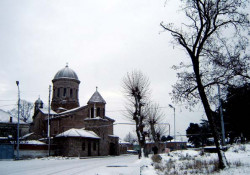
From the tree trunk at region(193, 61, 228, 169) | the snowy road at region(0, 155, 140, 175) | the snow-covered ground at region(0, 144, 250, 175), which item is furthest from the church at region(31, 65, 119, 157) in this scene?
the tree trunk at region(193, 61, 228, 169)

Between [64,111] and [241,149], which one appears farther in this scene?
[64,111]

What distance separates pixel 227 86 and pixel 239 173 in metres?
4.37

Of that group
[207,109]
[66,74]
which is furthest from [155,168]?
[66,74]

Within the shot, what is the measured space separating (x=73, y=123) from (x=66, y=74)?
1110cm

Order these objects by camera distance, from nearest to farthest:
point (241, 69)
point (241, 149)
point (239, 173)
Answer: point (239, 173) → point (241, 69) → point (241, 149)

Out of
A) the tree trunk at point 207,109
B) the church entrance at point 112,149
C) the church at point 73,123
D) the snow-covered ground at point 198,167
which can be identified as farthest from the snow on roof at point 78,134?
the tree trunk at point 207,109

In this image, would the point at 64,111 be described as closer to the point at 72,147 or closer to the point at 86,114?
the point at 86,114

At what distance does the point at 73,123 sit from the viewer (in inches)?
1778

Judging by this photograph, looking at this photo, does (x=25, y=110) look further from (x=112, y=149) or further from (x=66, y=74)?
(x=112, y=149)

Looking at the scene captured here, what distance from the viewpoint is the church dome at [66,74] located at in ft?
162

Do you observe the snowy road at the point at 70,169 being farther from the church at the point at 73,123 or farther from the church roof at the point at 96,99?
the church roof at the point at 96,99

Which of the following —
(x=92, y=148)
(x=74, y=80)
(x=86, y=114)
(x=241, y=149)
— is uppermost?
(x=74, y=80)

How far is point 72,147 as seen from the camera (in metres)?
37.2

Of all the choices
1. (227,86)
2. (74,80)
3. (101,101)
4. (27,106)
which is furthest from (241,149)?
(27,106)
